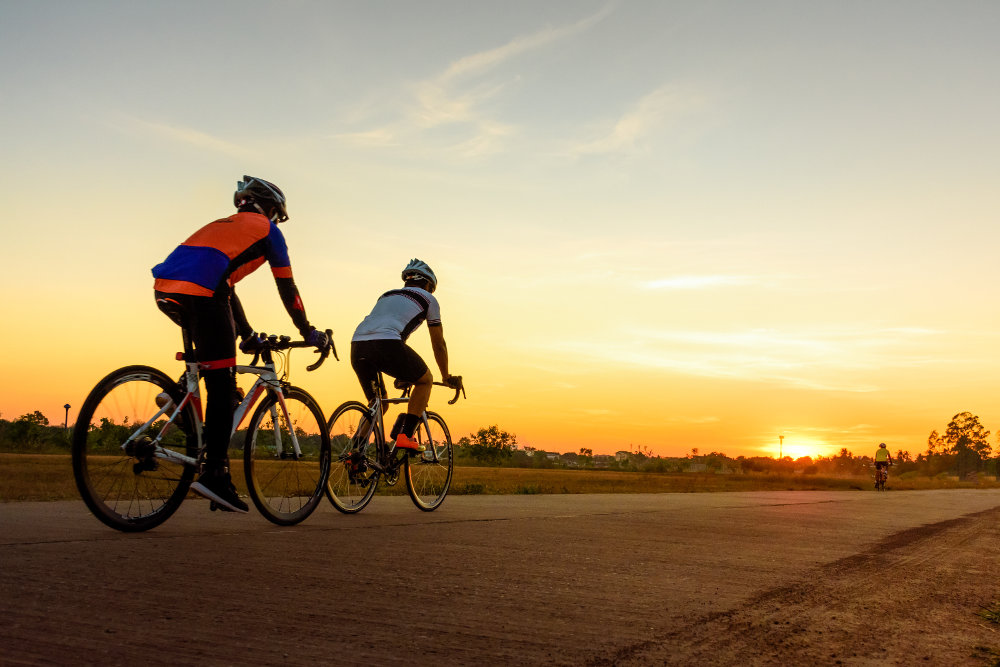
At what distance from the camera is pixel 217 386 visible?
19.0 feet

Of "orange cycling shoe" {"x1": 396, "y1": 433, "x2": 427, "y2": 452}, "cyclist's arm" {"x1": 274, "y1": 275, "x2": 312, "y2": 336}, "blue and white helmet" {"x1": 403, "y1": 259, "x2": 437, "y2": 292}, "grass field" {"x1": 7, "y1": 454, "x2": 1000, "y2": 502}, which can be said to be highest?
"blue and white helmet" {"x1": 403, "y1": 259, "x2": 437, "y2": 292}

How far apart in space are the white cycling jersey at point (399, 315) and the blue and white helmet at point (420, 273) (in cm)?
16

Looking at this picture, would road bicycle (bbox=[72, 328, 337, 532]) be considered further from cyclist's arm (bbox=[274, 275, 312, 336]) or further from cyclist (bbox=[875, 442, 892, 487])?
cyclist (bbox=[875, 442, 892, 487])

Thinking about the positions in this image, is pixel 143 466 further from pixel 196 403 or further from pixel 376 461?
pixel 376 461

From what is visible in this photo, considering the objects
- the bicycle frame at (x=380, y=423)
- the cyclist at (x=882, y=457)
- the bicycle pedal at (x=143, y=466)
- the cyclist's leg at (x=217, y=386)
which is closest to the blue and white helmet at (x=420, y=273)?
the bicycle frame at (x=380, y=423)

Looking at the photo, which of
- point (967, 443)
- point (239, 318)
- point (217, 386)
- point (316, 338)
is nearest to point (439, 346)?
point (316, 338)

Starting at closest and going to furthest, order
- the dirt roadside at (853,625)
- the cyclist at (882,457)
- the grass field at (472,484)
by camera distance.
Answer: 1. the dirt roadside at (853,625)
2. the grass field at (472,484)
3. the cyclist at (882,457)

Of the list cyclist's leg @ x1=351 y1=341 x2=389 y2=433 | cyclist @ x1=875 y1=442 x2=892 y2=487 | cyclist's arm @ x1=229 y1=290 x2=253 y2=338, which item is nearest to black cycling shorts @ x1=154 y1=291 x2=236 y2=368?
cyclist's arm @ x1=229 y1=290 x2=253 y2=338

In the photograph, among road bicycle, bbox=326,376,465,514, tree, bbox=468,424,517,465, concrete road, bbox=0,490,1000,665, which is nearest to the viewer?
concrete road, bbox=0,490,1000,665

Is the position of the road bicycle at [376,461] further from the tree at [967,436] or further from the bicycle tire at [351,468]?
the tree at [967,436]

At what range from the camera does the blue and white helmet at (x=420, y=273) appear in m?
8.41

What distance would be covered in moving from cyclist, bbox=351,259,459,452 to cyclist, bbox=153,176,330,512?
1.97 meters

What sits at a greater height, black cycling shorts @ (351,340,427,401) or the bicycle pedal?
black cycling shorts @ (351,340,427,401)

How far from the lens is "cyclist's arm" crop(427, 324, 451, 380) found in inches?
331
